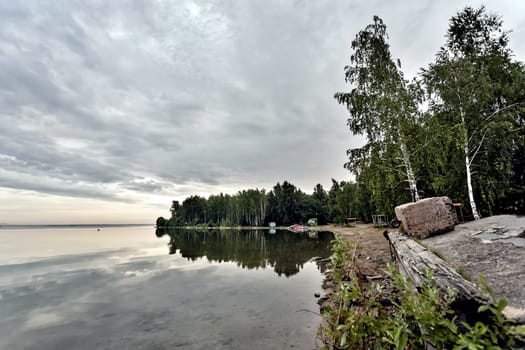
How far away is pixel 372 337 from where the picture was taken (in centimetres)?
276

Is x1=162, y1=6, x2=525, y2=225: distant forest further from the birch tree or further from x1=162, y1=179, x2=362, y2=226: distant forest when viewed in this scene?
x1=162, y1=179, x2=362, y2=226: distant forest

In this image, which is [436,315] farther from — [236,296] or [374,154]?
[374,154]

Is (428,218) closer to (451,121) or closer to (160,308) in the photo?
(451,121)

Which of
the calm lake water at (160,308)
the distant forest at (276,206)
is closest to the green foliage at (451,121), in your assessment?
the calm lake water at (160,308)

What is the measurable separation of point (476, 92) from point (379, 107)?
3780 millimetres

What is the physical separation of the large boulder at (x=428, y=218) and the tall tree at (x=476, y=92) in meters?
3.79

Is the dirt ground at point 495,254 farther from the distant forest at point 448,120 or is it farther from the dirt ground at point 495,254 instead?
the distant forest at point 448,120

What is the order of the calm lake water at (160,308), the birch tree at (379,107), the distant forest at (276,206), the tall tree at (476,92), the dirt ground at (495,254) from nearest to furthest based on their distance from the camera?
the dirt ground at (495,254)
the calm lake water at (160,308)
the tall tree at (476,92)
the birch tree at (379,107)
the distant forest at (276,206)

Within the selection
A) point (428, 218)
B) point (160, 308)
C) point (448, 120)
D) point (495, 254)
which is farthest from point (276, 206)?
point (495, 254)

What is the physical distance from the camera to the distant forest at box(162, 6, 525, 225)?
989cm

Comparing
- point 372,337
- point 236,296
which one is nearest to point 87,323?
point 236,296

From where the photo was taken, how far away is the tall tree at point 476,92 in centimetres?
964

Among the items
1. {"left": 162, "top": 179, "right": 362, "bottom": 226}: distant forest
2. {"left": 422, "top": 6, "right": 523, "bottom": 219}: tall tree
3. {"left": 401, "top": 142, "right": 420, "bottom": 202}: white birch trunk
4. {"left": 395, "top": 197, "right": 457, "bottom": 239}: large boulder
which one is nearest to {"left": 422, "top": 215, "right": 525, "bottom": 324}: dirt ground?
{"left": 395, "top": 197, "right": 457, "bottom": 239}: large boulder

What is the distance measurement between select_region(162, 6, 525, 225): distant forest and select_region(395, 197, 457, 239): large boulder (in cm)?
369
